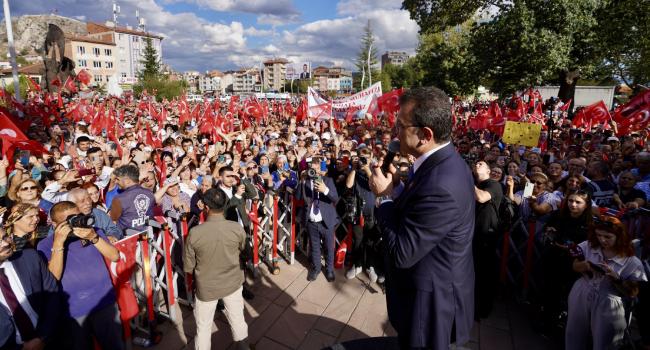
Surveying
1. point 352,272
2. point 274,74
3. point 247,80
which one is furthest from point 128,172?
point 247,80

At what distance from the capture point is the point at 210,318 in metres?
3.54

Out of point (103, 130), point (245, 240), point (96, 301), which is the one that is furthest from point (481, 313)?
point (103, 130)

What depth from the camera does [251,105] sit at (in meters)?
18.0

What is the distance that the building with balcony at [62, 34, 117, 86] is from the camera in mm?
82188

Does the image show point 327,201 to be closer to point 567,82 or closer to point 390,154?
point 390,154

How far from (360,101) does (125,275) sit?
9984 millimetres

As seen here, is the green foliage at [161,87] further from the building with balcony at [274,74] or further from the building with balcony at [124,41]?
the building with balcony at [274,74]

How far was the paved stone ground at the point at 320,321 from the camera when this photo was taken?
4.12 metres

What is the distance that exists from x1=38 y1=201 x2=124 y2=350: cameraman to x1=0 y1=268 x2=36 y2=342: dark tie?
0.31 meters

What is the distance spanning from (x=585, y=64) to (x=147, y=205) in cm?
1928

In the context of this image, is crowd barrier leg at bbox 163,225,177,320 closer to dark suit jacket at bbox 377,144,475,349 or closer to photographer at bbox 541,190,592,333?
dark suit jacket at bbox 377,144,475,349

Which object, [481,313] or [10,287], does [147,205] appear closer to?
[10,287]

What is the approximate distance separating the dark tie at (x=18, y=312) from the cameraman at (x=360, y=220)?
389 cm

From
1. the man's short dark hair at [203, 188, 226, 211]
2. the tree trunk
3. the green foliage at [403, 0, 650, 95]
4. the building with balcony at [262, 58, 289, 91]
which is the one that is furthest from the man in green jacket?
the building with balcony at [262, 58, 289, 91]
